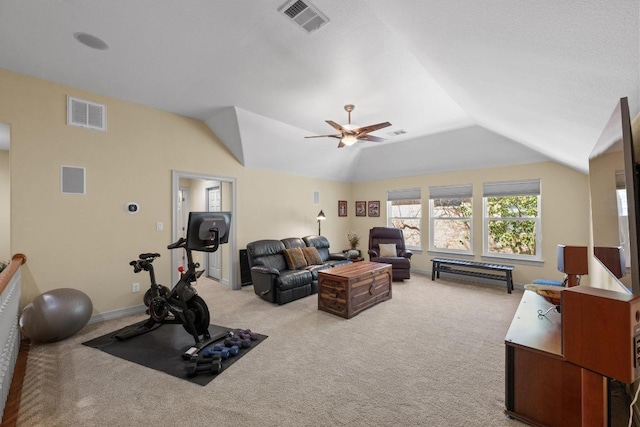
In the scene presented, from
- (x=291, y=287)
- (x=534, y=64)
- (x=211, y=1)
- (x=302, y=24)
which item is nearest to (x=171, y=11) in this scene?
(x=211, y=1)

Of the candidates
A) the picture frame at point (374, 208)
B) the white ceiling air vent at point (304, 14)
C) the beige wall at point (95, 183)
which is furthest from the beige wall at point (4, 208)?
the picture frame at point (374, 208)

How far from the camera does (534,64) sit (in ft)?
5.72

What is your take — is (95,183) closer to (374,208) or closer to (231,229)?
(231,229)

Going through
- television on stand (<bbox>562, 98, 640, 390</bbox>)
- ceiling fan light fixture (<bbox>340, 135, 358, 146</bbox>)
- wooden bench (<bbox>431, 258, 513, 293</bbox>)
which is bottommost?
wooden bench (<bbox>431, 258, 513, 293</bbox>)

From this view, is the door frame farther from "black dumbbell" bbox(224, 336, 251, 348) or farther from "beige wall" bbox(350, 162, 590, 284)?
"beige wall" bbox(350, 162, 590, 284)

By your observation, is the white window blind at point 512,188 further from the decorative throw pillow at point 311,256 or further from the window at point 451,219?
the decorative throw pillow at point 311,256

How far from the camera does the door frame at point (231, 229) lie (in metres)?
4.29

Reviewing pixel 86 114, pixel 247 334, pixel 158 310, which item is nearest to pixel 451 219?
pixel 247 334

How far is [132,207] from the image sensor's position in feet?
12.7

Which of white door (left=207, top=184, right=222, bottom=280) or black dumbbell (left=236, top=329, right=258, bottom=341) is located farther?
white door (left=207, top=184, right=222, bottom=280)

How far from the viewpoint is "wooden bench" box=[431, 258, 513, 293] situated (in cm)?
492

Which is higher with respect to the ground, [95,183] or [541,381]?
[95,183]

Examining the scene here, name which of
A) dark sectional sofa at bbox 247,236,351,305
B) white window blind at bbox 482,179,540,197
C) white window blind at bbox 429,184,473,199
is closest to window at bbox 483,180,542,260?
white window blind at bbox 482,179,540,197

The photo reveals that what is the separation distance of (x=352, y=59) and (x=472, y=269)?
489 cm
